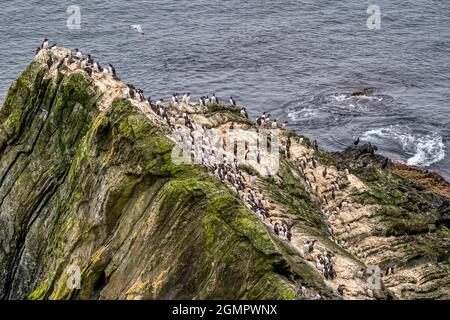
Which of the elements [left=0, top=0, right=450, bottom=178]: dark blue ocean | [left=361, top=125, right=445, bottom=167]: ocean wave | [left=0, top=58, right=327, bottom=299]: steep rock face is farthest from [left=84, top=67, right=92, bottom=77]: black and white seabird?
[left=361, top=125, right=445, bottom=167]: ocean wave

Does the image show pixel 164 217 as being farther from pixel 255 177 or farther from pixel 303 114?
pixel 303 114

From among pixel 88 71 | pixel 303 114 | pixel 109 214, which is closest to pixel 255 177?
pixel 109 214

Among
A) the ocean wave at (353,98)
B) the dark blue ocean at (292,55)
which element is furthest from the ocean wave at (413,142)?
the ocean wave at (353,98)

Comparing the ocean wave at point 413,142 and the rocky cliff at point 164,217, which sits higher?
the rocky cliff at point 164,217

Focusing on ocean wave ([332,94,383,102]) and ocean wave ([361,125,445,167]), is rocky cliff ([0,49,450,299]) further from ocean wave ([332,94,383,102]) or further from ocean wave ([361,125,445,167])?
ocean wave ([332,94,383,102])

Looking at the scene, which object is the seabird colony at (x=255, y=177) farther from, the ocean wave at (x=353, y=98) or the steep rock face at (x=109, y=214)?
the ocean wave at (x=353, y=98)
